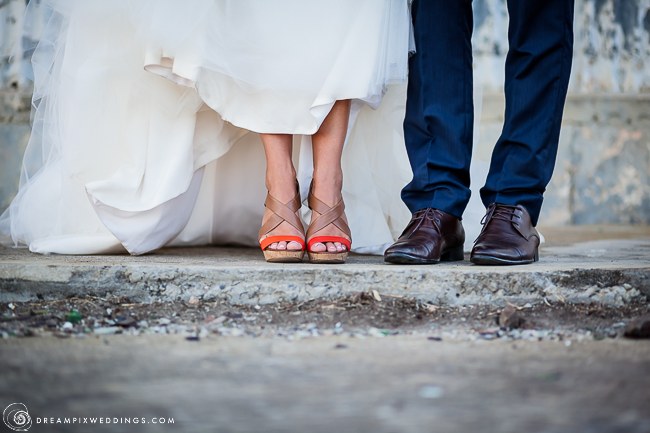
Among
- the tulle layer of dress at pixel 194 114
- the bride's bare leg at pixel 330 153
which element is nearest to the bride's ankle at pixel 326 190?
the bride's bare leg at pixel 330 153

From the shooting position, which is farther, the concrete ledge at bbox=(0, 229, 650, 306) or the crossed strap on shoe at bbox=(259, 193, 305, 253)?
the crossed strap on shoe at bbox=(259, 193, 305, 253)

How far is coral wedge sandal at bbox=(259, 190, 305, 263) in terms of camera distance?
1.69m

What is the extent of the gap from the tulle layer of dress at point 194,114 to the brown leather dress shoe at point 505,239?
41 cm

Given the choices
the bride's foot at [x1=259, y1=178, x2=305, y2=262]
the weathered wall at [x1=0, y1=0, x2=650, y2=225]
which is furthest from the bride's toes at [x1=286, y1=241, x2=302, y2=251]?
the weathered wall at [x1=0, y1=0, x2=650, y2=225]

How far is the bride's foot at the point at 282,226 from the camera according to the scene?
5.54ft

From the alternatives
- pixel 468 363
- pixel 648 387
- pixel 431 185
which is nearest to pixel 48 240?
pixel 431 185

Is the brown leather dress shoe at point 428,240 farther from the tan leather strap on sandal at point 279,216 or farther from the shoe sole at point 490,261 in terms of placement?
the tan leather strap on sandal at point 279,216

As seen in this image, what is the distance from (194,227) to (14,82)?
1543 millimetres

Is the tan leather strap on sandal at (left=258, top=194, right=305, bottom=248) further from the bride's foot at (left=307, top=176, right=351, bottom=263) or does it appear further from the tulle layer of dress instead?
the tulle layer of dress

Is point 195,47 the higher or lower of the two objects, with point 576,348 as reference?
higher

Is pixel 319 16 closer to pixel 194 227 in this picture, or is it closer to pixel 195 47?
pixel 195 47

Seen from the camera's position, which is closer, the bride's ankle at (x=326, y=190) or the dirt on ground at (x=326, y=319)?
the dirt on ground at (x=326, y=319)

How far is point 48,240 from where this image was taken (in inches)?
73.7

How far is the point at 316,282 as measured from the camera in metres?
1.51
